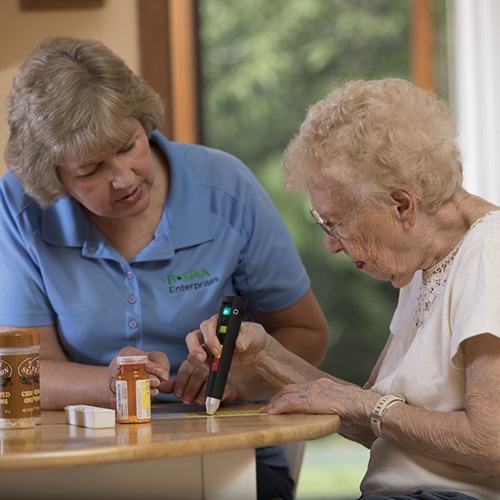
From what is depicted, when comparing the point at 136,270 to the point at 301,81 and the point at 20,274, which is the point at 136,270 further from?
the point at 301,81

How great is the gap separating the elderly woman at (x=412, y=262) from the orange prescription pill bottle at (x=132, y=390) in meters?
0.22

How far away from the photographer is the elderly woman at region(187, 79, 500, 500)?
1.33 metres

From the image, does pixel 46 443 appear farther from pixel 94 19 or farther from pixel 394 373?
pixel 94 19

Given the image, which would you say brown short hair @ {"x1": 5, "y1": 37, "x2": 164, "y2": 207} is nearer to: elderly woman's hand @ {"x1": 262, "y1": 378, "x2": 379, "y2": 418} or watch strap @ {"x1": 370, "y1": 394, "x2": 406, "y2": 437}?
elderly woman's hand @ {"x1": 262, "y1": 378, "x2": 379, "y2": 418}

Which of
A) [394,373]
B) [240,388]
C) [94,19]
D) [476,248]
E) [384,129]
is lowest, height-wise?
[240,388]

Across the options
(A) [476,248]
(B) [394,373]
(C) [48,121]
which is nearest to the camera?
(A) [476,248]

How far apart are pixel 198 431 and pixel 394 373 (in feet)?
1.42

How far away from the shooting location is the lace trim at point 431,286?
4.83ft

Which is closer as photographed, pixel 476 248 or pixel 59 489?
pixel 59 489

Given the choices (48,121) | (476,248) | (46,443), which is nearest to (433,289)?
(476,248)

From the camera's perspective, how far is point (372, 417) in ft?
4.65

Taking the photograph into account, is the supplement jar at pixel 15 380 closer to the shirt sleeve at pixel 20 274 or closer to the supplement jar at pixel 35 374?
the supplement jar at pixel 35 374

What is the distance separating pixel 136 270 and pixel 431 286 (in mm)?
758

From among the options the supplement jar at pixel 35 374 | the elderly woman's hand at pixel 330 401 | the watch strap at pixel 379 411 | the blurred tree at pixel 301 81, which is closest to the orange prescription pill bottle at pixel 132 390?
the supplement jar at pixel 35 374
